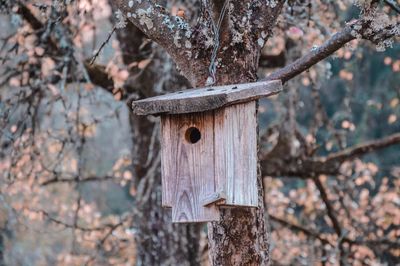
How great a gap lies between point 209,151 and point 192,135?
14 centimetres

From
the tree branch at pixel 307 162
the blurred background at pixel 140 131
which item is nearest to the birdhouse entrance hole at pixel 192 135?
the blurred background at pixel 140 131

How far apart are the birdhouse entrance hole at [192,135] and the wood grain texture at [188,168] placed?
2 cm

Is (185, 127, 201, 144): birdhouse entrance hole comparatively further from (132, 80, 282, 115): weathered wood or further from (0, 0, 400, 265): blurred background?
(0, 0, 400, 265): blurred background

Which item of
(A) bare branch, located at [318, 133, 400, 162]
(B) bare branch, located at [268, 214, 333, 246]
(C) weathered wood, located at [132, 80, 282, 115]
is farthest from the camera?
(B) bare branch, located at [268, 214, 333, 246]

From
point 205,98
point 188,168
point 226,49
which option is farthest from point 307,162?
point 205,98

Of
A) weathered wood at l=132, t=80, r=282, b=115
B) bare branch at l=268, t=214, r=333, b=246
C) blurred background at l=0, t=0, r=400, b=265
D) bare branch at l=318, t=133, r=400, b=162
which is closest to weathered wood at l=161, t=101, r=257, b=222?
weathered wood at l=132, t=80, r=282, b=115

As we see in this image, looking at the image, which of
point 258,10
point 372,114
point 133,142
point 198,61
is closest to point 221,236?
point 198,61

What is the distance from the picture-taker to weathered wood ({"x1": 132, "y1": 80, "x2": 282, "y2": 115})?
243 cm

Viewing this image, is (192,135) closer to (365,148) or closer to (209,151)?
(209,151)

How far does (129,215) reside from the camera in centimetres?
574

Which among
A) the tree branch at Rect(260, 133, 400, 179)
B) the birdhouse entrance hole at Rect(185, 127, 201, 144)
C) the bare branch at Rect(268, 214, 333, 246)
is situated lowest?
the bare branch at Rect(268, 214, 333, 246)

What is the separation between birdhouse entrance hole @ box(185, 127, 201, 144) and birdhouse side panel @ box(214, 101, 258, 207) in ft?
0.45

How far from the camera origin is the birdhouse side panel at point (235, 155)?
8.46 ft

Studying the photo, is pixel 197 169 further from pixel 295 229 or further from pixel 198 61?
pixel 295 229
